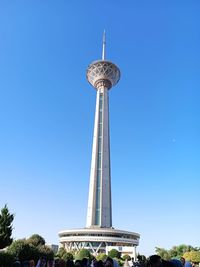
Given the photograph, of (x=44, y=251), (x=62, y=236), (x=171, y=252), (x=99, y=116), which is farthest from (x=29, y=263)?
(x=99, y=116)

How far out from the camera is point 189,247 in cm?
5059

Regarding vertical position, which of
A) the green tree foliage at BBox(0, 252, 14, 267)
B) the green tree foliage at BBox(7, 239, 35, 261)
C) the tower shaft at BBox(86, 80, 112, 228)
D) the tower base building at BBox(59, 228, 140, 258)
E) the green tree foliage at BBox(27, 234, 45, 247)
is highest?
the tower shaft at BBox(86, 80, 112, 228)

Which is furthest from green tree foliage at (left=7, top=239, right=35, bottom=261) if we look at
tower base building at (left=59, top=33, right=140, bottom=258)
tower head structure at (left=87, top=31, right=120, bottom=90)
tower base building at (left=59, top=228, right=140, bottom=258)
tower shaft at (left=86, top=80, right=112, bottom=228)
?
tower head structure at (left=87, top=31, right=120, bottom=90)

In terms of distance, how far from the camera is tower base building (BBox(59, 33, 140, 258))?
6066cm

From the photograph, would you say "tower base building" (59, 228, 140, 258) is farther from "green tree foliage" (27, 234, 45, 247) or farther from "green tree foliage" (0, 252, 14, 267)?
"green tree foliage" (0, 252, 14, 267)

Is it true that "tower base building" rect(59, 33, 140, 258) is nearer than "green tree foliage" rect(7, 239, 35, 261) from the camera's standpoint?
No

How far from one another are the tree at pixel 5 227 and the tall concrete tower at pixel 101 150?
34670mm

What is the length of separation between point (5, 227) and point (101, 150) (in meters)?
42.8

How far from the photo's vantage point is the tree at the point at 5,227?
34.7 metres

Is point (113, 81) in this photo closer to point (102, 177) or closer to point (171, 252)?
point (102, 177)

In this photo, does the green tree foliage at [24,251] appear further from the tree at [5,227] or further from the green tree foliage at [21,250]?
the tree at [5,227]

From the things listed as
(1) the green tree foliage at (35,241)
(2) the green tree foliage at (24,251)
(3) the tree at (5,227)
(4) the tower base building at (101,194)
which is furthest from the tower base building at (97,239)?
(2) the green tree foliage at (24,251)

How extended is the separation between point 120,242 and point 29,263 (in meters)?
53.3

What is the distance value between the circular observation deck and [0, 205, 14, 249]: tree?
185 feet
